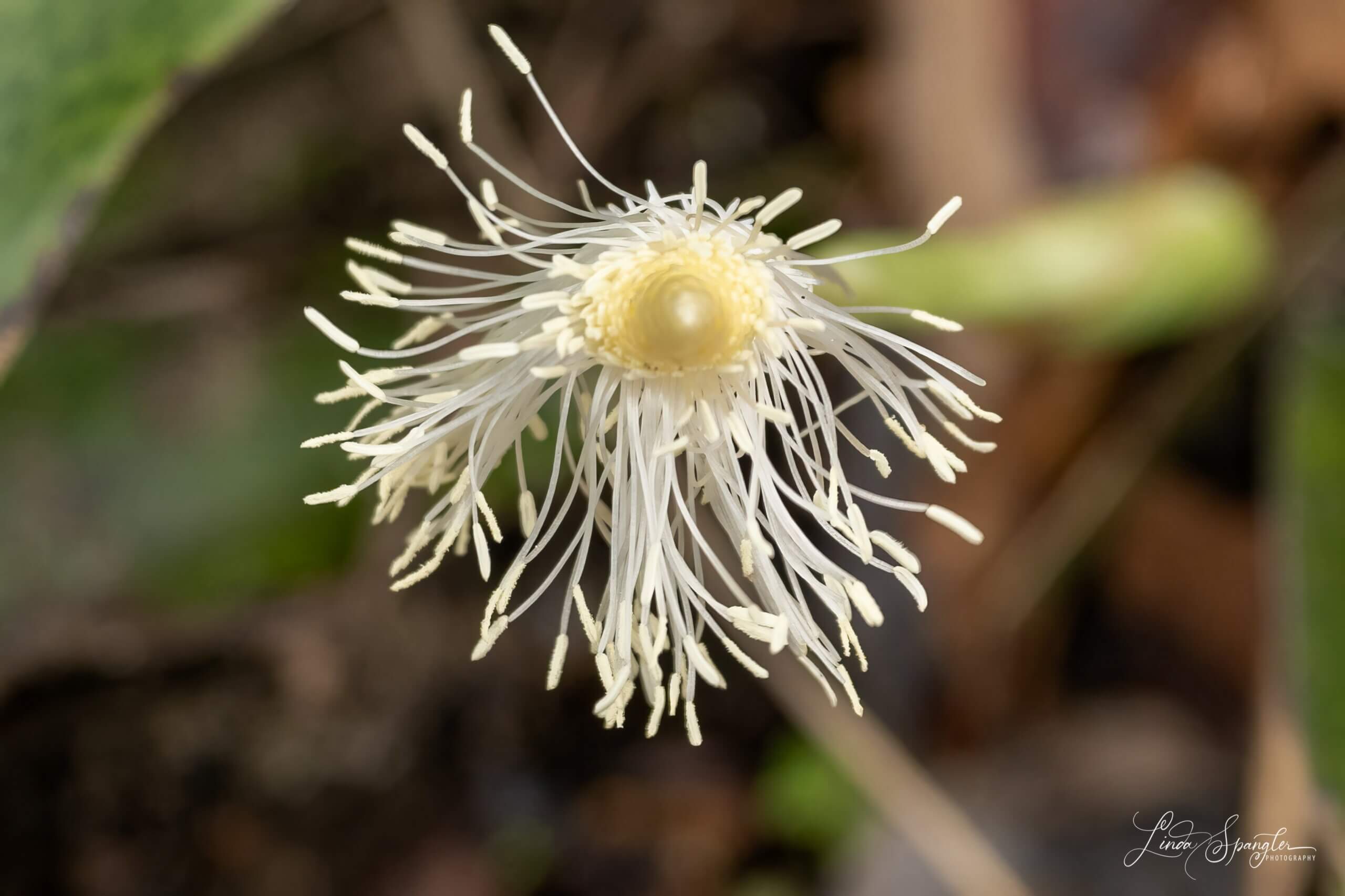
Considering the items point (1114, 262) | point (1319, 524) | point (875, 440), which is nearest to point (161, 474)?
Result: point (875, 440)

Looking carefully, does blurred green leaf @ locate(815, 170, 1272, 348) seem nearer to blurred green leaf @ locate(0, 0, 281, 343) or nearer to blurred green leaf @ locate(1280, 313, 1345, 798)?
blurred green leaf @ locate(1280, 313, 1345, 798)

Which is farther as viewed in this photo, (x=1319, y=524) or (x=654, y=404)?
(x=1319, y=524)

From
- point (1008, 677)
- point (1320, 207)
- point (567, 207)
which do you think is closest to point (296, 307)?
point (567, 207)

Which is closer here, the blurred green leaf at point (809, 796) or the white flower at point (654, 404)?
the white flower at point (654, 404)

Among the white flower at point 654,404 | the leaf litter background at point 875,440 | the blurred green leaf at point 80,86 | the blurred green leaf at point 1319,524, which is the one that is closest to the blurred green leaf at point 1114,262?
the leaf litter background at point 875,440

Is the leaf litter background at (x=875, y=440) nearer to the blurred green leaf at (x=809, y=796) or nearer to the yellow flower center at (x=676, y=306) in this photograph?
the blurred green leaf at (x=809, y=796)

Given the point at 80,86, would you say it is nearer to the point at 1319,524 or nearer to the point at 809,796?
the point at 809,796
